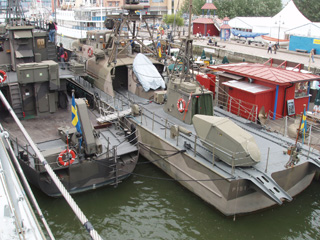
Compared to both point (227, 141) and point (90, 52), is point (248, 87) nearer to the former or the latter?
point (227, 141)

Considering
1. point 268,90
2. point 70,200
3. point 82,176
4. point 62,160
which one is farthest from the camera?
point 268,90

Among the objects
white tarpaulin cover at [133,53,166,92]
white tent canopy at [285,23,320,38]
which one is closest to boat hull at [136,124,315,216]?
white tarpaulin cover at [133,53,166,92]

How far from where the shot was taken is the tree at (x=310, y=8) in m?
59.6

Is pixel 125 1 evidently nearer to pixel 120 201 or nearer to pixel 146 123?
pixel 146 123

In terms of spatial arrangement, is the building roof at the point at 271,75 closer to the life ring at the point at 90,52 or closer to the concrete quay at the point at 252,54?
the life ring at the point at 90,52

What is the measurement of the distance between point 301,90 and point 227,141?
826 cm

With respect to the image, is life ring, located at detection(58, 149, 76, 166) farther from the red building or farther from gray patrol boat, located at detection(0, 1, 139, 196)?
the red building

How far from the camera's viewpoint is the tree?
2345 inches

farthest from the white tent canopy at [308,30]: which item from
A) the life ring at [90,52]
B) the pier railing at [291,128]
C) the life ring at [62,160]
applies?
the life ring at [62,160]

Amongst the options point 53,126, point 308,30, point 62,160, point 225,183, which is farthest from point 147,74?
point 308,30

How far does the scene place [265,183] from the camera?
11.7 metres

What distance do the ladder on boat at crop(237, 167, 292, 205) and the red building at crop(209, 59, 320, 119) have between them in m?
5.38

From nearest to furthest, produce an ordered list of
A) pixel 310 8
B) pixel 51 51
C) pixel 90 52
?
pixel 51 51, pixel 90 52, pixel 310 8

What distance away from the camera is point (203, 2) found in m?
68.2
